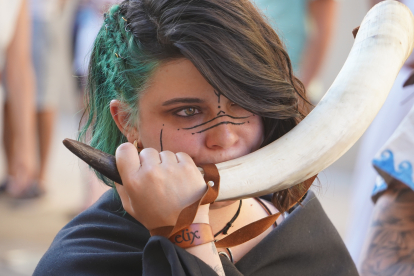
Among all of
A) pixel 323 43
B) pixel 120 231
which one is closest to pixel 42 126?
pixel 323 43

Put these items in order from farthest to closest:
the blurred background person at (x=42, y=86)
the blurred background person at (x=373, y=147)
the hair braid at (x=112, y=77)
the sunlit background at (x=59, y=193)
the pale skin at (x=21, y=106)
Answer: the blurred background person at (x=42, y=86) < the pale skin at (x=21, y=106) < the sunlit background at (x=59, y=193) < the blurred background person at (x=373, y=147) < the hair braid at (x=112, y=77)

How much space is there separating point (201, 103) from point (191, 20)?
243 mm

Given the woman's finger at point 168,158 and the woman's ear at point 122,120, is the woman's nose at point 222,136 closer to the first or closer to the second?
the woman's finger at point 168,158

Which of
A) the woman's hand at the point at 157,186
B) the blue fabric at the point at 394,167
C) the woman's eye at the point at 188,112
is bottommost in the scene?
the blue fabric at the point at 394,167

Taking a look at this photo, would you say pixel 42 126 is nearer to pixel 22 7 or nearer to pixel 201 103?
pixel 22 7

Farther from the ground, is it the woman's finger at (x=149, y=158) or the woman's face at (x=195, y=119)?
the woman's face at (x=195, y=119)

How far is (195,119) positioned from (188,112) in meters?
0.03

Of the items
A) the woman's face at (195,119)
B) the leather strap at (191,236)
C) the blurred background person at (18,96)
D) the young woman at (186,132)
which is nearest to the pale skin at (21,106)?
the blurred background person at (18,96)

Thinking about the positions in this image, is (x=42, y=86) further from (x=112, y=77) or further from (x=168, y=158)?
(x=168, y=158)

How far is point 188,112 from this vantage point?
55.1 inches

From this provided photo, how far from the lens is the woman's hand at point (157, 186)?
112 centimetres

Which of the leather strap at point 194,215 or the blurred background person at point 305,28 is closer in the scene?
the leather strap at point 194,215

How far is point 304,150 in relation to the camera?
122cm

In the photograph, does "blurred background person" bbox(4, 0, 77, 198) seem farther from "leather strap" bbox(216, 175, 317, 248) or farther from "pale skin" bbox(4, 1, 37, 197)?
"leather strap" bbox(216, 175, 317, 248)
